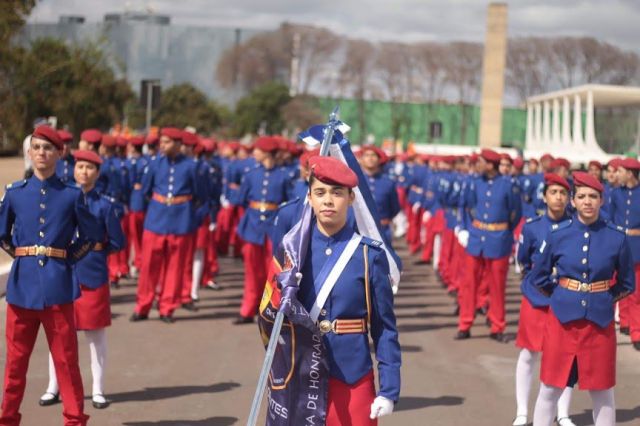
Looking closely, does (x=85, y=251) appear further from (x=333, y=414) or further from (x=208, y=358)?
(x=208, y=358)

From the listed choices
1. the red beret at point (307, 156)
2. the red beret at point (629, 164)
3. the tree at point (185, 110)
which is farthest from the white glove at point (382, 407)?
the tree at point (185, 110)

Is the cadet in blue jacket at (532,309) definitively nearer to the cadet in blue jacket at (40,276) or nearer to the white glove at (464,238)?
the cadet in blue jacket at (40,276)

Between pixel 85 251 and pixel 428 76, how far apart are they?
321ft

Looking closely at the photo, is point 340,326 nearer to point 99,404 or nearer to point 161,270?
point 99,404

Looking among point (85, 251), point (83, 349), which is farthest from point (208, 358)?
point (85, 251)

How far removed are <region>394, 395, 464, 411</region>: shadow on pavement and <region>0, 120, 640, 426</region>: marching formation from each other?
0.63 meters

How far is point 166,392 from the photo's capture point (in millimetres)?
8547

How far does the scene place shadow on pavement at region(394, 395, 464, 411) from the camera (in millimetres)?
8370

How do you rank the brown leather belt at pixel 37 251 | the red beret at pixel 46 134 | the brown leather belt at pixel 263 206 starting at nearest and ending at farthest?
the red beret at pixel 46 134
the brown leather belt at pixel 37 251
the brown leather belt at pixel 263 206

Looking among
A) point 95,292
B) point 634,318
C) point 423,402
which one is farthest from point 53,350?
point 634,318

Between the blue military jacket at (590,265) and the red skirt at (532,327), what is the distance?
97cm

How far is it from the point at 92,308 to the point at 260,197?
182 inches

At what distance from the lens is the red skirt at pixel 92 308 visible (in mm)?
7965

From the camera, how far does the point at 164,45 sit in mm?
117875
